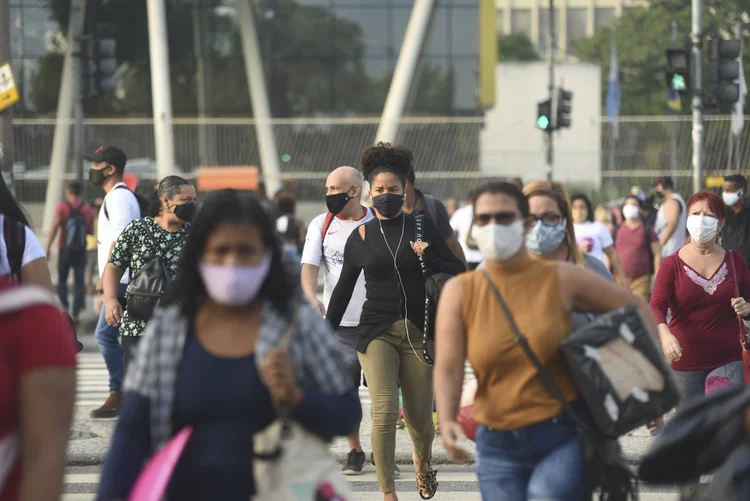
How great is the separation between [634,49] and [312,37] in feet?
109

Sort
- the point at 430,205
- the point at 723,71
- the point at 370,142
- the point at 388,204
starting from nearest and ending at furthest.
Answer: the point at 388,204 → the point at 430,205 → the point at 723,71 → the point at 370,142

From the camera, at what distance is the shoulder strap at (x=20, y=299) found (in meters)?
3.14

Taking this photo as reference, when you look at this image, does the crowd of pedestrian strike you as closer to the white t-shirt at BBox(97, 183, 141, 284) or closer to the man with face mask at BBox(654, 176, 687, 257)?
the white t-shirt at BBox(97, 183, 141, 284)

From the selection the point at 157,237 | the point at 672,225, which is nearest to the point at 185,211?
the point at 157,237

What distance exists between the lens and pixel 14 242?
15.7ft

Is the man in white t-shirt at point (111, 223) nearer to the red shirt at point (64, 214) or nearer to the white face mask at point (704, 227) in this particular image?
the white face mask at point (704, 227)

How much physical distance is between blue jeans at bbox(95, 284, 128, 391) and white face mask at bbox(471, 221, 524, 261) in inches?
228

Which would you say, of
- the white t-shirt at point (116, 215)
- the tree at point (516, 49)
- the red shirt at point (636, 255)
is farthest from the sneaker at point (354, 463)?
the tree at point (516, 49)

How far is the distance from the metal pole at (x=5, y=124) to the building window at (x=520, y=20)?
112m

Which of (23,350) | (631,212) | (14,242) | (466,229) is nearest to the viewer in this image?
(23,350)

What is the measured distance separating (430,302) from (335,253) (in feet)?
3.62

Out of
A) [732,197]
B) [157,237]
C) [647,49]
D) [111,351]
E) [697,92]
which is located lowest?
[111,351]

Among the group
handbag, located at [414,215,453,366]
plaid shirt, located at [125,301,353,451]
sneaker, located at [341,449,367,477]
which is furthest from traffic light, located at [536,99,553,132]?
plaid shirt, located at [125,301,353,451]

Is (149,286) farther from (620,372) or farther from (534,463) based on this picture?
(620,372)
